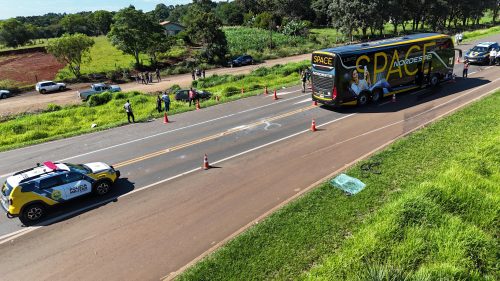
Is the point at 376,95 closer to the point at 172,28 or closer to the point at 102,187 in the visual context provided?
the point at 102,187

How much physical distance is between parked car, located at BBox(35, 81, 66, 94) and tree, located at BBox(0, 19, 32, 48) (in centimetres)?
5030

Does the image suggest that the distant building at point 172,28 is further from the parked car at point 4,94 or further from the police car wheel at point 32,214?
the police car wheel at point 32,214

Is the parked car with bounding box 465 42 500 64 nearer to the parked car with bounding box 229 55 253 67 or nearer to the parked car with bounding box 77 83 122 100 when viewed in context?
the parked car with bounding box 229 55 253 67

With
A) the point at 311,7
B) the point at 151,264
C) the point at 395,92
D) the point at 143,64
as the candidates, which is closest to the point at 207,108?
the point at 395,92

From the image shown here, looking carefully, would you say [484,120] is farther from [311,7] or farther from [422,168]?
[311,7]

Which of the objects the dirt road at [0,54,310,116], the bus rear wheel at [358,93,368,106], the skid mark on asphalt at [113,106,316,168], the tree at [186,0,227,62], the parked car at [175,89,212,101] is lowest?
the dirt road at [0,54,310,116]

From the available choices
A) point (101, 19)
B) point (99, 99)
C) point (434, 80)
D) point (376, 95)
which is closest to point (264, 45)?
point (99, 99)

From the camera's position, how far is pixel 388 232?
32.9 feet

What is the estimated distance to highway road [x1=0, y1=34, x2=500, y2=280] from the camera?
10398 millimetres

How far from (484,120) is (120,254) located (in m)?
17.7

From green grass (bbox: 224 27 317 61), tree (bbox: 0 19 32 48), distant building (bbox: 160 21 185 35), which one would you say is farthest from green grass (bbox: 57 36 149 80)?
tree (bbox: 0 19 32 48)

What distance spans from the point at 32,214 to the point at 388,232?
1139cm

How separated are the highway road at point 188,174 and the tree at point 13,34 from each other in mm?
78886

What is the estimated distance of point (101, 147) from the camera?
20266mm
